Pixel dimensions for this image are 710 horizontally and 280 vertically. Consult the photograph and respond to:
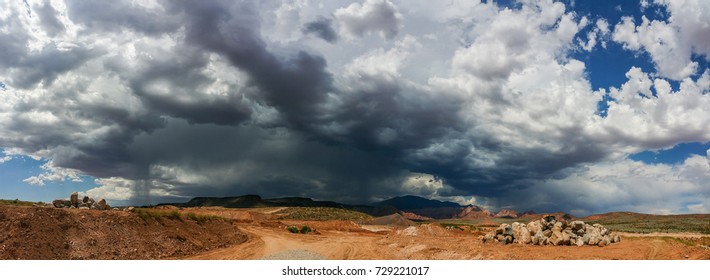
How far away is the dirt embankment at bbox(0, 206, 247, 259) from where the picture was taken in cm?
2630

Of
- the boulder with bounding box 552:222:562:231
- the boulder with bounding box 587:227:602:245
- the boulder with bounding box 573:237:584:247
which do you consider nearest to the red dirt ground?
the boulder with bounding box 573:237:584:247

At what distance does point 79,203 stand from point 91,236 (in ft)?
37.3

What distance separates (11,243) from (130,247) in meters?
6.52

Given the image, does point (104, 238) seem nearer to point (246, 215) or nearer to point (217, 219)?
point (217, 219)

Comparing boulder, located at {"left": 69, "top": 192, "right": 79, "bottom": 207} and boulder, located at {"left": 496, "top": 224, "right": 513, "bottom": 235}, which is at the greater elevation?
boulder, located at {"left": 69, "top": 192, "right": 79, "bottom": 207}

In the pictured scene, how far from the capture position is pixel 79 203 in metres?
38.9

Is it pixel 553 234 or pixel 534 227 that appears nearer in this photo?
pixel 553 234

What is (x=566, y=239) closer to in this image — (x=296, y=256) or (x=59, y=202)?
(x=296, y=256)

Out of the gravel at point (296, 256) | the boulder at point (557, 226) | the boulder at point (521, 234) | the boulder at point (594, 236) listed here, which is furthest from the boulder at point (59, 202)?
the boulder at point (594, 236)

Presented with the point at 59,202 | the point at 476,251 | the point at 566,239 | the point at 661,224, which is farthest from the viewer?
the point at 661,224

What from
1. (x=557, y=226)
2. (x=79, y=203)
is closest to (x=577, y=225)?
(x=557, y=226)

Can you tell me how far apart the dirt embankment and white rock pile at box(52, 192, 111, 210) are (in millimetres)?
5842

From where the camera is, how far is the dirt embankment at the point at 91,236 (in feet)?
86.3

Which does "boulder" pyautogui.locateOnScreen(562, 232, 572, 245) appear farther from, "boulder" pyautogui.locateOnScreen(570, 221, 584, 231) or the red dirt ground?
"boulder" pyautogui.locateOnScreen(570, 221, 584, 231)
